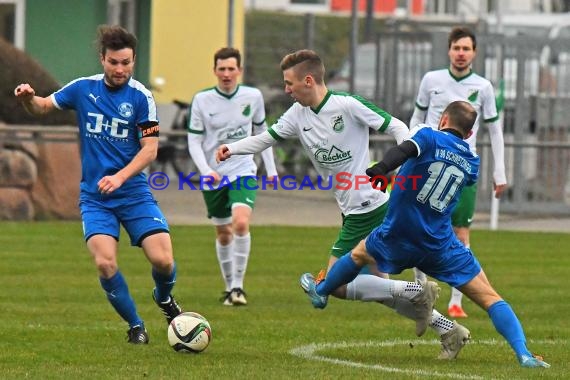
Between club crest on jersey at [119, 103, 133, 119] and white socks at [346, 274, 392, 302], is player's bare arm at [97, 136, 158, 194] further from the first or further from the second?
white socks at [346, 274, 392, 302]

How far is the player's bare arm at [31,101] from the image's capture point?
9.83 metres

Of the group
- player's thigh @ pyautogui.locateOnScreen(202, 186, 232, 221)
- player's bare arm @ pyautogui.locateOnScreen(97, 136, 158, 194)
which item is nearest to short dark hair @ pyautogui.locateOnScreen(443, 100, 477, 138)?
player's bare arm @ pyautogui.locateOnScreen(97, 136, 158, 194)

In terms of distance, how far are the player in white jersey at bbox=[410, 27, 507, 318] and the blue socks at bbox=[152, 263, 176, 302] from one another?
2.79 m

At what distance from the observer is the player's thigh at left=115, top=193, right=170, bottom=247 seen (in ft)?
32.9

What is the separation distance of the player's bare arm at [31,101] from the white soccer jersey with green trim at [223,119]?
11.7ft

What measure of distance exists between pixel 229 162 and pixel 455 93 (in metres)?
2.17

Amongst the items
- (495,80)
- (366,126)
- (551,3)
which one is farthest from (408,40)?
(366,126)

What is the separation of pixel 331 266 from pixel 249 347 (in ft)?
2.73

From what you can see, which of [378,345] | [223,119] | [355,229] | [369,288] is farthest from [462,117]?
[223,119]

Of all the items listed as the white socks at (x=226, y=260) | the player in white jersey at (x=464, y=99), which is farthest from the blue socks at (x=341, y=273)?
the white socks at (x=226, y=260)

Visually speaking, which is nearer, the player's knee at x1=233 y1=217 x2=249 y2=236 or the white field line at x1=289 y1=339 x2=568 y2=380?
the white field line at x1=289 y1=339 x2=568 y2=380

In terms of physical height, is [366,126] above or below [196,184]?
above

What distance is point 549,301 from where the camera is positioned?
13.8 m

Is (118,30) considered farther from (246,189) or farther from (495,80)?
(495,80)
